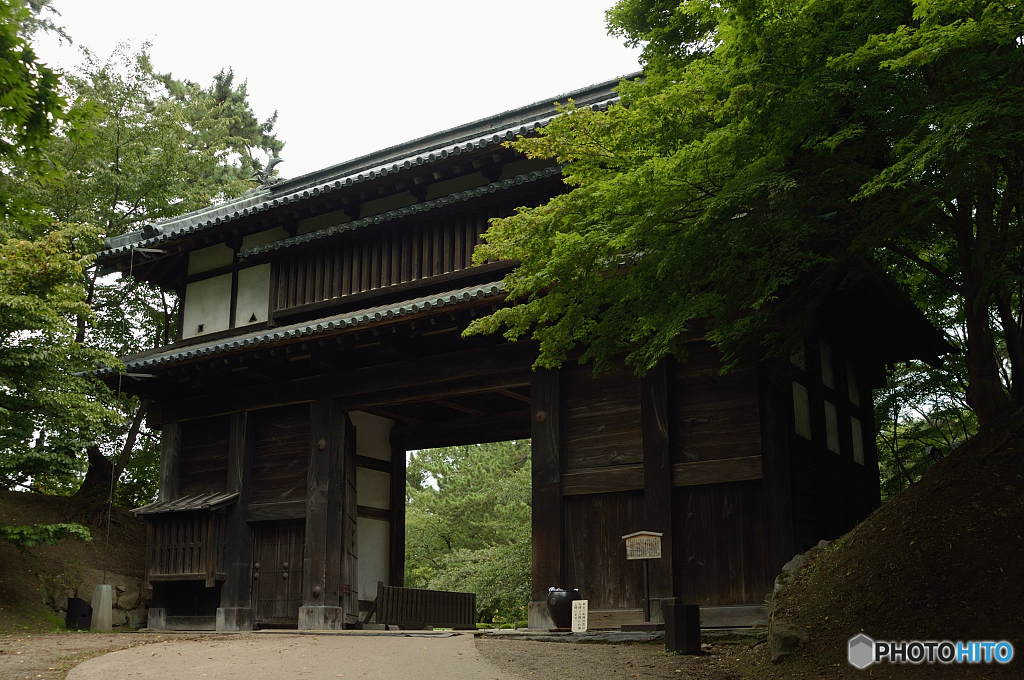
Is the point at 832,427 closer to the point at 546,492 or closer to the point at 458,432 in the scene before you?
the point at 546,492

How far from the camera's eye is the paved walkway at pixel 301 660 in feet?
24.5

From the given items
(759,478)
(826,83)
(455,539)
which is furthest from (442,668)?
(455,539)

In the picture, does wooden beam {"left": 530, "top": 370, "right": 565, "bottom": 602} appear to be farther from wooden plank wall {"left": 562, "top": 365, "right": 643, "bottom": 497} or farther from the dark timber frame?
wooden plank wall {"left": 562, "top": 365, "right": 643, "bottom": 497}

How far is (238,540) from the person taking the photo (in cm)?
1421

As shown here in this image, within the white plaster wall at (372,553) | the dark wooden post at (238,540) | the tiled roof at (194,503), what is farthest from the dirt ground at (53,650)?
the white plaster wall at (372,553)

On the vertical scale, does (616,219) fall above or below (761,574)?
above

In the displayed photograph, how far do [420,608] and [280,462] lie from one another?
375cm

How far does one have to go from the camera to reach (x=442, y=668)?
7.70 metres

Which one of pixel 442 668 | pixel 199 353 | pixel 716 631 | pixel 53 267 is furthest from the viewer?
pixel 53 267

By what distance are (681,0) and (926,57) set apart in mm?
3499

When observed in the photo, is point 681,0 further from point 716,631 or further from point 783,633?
point 716,631

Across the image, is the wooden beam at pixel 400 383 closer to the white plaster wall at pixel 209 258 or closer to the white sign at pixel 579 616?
the white plaster wall at pixel 209 258

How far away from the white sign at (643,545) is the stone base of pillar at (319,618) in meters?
5.57

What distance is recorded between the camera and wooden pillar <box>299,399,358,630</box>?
1330 centimetres
